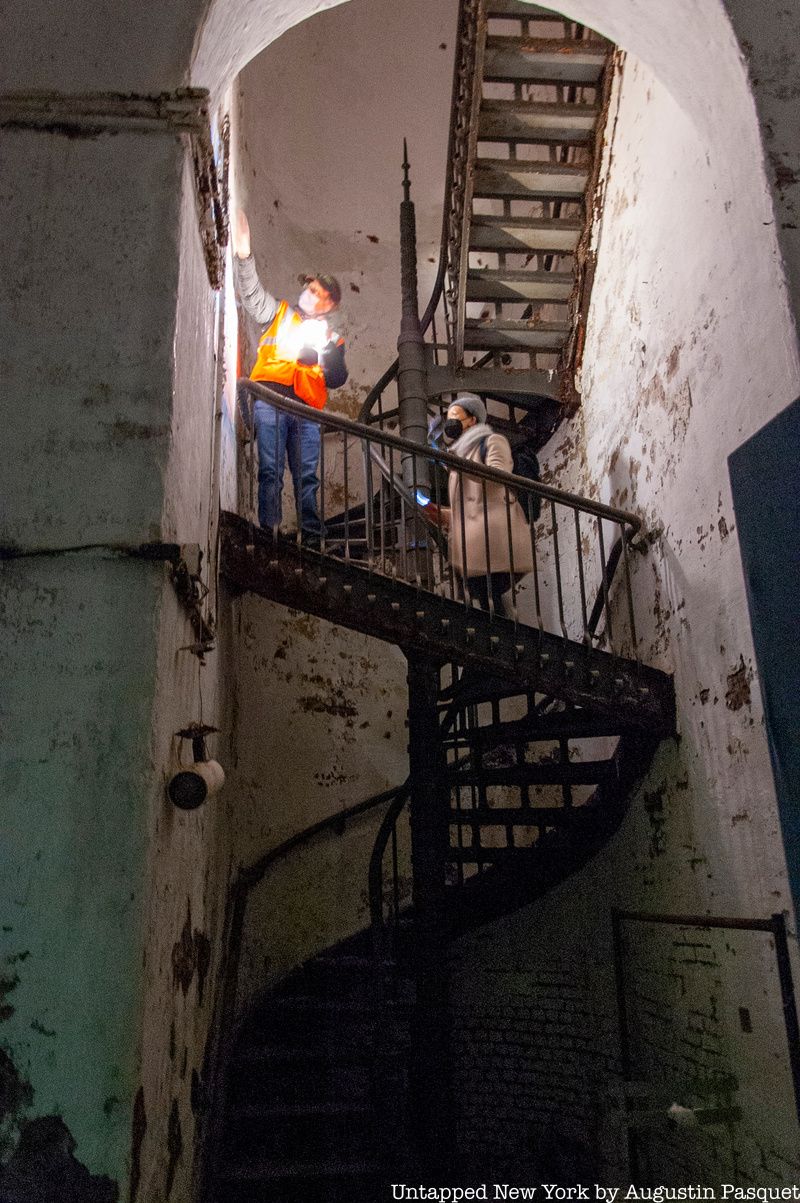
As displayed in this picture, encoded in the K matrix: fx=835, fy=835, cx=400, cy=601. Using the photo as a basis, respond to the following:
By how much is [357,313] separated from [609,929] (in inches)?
219

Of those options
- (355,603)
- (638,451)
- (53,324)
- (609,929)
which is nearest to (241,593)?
(355,603)

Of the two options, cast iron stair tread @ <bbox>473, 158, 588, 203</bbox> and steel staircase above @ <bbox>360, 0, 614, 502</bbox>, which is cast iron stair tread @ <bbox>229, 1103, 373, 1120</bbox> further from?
cast iron stair tread @ <bbox>473, 158, 588, 203</bbox>

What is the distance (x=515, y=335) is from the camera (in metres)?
6.42

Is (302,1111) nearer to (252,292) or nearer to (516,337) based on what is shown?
(252,292)

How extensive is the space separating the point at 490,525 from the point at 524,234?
2.67 m

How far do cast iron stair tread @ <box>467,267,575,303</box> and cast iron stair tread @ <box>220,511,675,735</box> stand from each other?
3.06 m

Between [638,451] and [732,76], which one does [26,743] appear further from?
[638,451]

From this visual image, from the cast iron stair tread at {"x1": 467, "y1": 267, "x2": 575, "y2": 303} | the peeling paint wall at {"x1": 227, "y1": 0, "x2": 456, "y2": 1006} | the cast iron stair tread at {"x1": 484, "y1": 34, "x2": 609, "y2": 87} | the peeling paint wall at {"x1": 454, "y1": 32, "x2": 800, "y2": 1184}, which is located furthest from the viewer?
the cast iron stair tread at {"x1": 467, "y1": 267, "x2": 575, "y2": 303}

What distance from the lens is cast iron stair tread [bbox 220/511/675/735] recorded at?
395 cm

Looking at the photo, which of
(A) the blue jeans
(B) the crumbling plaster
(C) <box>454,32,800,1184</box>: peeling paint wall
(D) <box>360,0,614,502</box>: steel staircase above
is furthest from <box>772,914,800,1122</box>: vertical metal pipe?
(D) <box>360,0,614,502</box>: steel staircase above

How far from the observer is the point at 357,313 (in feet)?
25.2

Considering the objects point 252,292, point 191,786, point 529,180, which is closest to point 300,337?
point 252,292

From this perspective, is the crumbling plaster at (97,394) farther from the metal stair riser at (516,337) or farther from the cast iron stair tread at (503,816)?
the metal stair riser at (516,337)

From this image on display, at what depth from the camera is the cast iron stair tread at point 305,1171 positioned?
3693 mm
